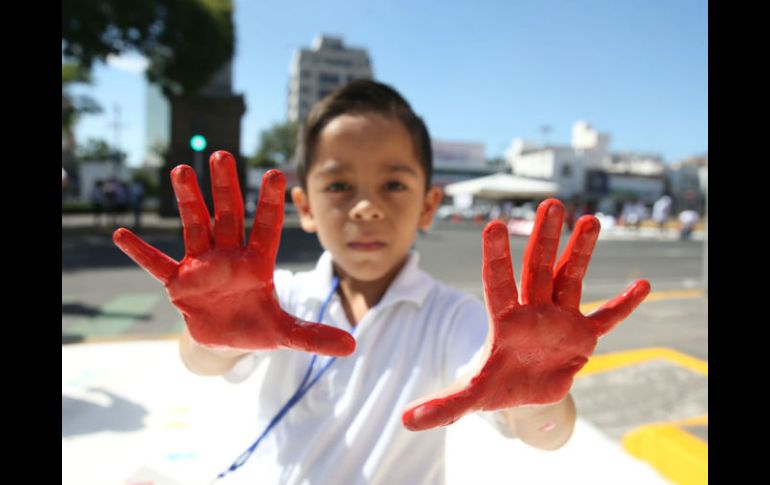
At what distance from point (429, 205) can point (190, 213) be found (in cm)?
64

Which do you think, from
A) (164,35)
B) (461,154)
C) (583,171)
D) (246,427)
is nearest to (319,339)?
(246,427)

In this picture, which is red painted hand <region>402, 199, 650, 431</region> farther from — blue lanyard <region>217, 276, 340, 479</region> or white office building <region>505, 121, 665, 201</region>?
white office building <region>505, 121, 665, 201</region>

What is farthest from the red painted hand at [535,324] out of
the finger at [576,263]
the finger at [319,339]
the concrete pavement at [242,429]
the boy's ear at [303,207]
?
the concrete pavement at [242,429]

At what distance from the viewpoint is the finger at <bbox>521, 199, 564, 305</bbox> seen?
0.71 m

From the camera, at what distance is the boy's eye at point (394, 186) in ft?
3.43

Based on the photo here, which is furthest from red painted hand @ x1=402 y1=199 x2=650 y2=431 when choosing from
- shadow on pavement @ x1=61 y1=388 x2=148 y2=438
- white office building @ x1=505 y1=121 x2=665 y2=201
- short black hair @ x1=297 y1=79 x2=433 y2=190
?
white office building @ x1=505 y1=121 x2=665 y2=201

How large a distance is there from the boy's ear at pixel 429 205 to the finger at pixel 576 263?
20.1 inches

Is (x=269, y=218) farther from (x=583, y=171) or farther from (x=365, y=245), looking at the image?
(x=583, y=171)

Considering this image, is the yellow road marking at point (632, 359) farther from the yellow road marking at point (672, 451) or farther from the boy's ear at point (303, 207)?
the boy's ear at point (303, 207)

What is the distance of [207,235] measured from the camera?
787 mm

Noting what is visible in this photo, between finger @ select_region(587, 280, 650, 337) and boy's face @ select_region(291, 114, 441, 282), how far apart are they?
1.48ft

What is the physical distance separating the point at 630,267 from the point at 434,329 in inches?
318

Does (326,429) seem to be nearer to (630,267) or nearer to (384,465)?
(384,465)

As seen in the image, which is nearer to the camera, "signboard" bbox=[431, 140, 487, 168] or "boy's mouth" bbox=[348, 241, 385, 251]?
"boy's mouth" bbox=[348, 241, 385, 251]
